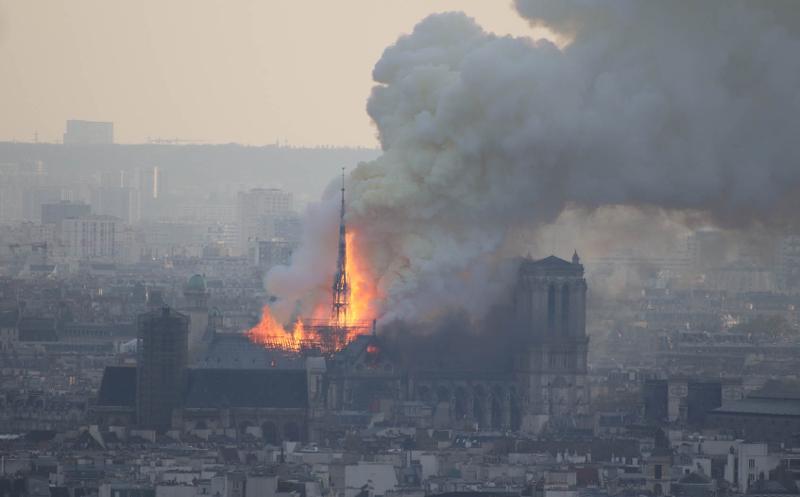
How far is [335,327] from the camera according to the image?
336 feet

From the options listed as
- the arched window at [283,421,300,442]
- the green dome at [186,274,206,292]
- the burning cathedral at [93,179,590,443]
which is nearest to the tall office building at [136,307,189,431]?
the burning cathedral at [93,179,590,443]

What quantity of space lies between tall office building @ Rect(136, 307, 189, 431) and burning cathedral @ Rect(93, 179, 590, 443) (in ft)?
0.08

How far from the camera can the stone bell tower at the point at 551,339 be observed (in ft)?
337

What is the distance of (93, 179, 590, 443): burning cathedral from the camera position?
98375 mm

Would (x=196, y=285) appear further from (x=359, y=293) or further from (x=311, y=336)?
(x=359, y=293)

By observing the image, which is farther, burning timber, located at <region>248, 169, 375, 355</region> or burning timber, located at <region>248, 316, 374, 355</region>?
burning timber, located at <region>248, 316, 374, 355</region>

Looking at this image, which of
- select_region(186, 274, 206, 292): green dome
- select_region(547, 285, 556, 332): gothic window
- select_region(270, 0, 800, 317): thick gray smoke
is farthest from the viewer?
select_region(186, 274, 206, 292): green dome

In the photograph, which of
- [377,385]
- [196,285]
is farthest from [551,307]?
[196,285]

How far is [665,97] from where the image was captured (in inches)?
3728

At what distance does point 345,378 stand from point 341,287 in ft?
10.9

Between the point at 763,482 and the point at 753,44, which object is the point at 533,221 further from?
the point at 763,482

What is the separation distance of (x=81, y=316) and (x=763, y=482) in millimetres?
83810

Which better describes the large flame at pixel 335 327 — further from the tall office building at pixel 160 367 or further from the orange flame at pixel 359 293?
the tall office building at pixel 160 367

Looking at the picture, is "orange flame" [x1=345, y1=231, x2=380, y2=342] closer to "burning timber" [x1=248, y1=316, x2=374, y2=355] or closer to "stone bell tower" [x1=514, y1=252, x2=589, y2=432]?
"burning timber" [x1=248, y1=316, x2=374, y2=355]
